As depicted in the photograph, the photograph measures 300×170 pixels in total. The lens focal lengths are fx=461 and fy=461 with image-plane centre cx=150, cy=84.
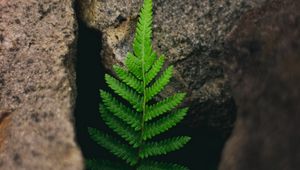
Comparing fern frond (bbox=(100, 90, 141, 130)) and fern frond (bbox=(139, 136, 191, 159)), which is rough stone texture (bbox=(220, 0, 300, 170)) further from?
fern frond (bbox=(100, 90, 141, 130))

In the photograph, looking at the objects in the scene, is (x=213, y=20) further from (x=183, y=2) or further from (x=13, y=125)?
(x=13, y=125)

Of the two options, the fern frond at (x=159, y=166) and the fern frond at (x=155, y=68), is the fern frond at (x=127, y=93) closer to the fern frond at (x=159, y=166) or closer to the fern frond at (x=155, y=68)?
the fern frond at (x=155, y=68)

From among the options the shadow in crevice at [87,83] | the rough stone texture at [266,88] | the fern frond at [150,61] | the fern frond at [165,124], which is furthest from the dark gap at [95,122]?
the rough stone texture at [266,88]

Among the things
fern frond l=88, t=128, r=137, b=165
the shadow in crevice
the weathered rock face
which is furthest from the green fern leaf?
the shadow in crevice

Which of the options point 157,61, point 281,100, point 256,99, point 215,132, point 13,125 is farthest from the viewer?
point 215,132

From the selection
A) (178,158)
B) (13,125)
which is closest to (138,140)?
(178,158)

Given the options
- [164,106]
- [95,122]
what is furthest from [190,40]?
[95,122]

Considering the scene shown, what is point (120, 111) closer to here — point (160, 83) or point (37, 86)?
point (160, 83)

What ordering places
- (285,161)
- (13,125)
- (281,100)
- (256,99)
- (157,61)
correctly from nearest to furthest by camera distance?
1. (285,161)
2. (281,100)
3. (256,99)
4. (13,125)
5. (157,61)
